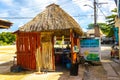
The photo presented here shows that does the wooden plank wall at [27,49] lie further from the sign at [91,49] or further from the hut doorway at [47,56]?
the sign at [91,49]

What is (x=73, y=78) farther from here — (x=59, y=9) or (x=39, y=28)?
(x=59, y=9)

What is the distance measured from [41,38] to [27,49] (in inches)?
46.6

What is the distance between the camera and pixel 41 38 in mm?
17000

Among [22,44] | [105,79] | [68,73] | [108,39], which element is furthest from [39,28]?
[108,39]

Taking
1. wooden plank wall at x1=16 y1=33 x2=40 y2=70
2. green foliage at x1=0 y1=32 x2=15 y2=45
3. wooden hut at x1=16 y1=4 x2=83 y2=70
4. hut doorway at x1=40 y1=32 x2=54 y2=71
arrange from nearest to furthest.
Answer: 1. wooden hut at x1=16 y1=4 x2=83 y2=70
2. hut doorway at x1=40 y1=32 x2=54 y2=71
3. wooden plank wall at x1=16 y1=33 x2=40 y2=70
4. green foliage at x1=0 y1=32 x2=15 y2=45

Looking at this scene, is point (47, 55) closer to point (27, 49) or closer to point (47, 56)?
point (47, 56)

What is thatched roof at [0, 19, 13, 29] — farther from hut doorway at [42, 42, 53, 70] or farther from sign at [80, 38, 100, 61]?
sign at [80, 38, 100, 61]

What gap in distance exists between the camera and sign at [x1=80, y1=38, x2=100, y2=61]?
20.9 meters

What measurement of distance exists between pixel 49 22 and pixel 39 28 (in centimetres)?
75

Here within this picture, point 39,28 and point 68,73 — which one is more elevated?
point 39,28

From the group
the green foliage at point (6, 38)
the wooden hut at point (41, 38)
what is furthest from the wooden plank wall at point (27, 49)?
the green foliage at point (6, 38)

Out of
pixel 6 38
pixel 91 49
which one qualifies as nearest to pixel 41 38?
pixel 91 49

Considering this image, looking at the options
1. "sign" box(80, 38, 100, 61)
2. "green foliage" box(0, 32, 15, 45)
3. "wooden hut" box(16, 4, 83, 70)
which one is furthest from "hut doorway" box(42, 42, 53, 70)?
"green foliage" box(0, 32, 15, 45)

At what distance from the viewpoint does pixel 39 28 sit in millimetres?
16406
